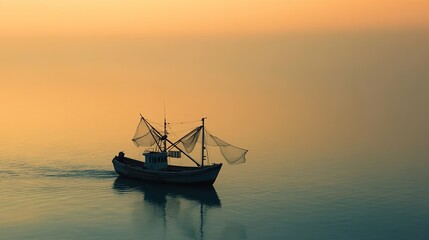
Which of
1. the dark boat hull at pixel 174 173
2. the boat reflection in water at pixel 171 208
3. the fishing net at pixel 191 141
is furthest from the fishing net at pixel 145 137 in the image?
the boat reflection in water at pixel 171 208

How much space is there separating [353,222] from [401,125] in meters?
83.1

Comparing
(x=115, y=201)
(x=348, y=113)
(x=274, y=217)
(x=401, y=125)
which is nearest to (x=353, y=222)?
(x=274, y=217)

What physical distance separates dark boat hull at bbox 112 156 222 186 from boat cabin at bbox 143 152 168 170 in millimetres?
860

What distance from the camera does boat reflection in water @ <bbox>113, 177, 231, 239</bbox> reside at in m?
69.0

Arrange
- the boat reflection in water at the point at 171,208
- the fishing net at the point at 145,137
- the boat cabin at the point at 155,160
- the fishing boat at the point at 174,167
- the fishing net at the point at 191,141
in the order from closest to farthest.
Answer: the boat reflection in water at the point at 171,208 < the fishing boat at the point at 174,167 < the boat cabin at the point at 155,160 < the fishing net at the point at 191,141 < the fishing net at the point at 145,137

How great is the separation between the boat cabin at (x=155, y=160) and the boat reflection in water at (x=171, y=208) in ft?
8.98

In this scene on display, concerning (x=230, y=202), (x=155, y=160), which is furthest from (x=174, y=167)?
(x=230, y=202)

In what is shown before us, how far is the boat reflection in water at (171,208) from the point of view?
226 ft

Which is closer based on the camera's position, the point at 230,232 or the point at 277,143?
the point at 230,232

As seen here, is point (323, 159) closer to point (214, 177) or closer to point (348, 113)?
point (214, 177)

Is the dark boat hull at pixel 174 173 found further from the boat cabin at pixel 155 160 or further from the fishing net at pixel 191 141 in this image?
the fishing net at pixel 191 141

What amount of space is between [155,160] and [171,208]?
49.3ft

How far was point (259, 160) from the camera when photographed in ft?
342

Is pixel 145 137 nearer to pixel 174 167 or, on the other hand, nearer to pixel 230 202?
pixel 174 167
